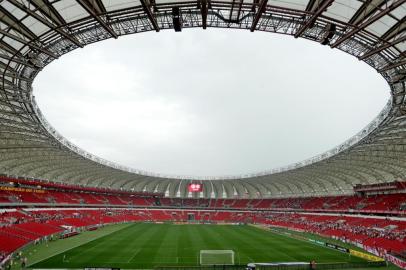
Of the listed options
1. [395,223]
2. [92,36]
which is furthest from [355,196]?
[92,36]

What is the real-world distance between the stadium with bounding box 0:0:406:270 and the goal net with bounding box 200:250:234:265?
0.13 metres

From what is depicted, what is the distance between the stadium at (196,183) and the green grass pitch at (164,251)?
218 millimetres

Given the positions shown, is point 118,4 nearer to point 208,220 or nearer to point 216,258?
point 216,258

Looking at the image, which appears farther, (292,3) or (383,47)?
(383,47)

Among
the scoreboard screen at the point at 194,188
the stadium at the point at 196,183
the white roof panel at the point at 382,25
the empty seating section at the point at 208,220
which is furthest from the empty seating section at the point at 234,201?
the white roof panel at the point at 382,25

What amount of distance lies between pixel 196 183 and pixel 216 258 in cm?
7190

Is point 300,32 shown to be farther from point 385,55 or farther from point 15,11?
point 15,11

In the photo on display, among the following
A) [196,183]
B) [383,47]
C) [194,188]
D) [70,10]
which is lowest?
[194,188]

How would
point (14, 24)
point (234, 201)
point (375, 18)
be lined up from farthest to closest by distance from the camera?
point (234, 201)
point (14, 24)
point (375, 18)

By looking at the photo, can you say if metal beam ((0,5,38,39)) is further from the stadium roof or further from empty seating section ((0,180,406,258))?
empty seating section ((0,180,406,258))

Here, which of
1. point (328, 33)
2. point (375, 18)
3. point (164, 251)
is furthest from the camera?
point (164, 251)

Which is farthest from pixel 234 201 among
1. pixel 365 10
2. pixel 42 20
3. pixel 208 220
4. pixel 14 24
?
pixel 42 20

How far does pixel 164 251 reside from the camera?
4319 cm

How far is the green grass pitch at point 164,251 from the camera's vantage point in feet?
117
